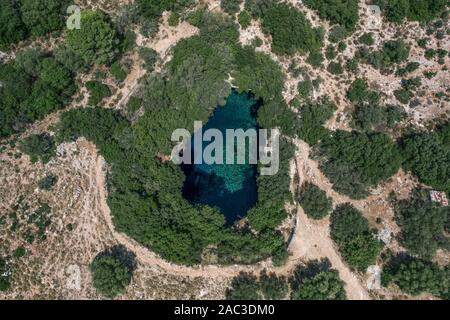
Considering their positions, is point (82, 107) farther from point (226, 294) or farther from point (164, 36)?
point (226, 294)

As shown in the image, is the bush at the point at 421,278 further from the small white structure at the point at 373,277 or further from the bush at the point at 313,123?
the bush at the point at 313,123

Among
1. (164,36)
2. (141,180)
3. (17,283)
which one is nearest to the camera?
(17,283)

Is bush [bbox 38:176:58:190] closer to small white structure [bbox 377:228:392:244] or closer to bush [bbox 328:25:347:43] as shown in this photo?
bush [bbox 328:25:347:43]

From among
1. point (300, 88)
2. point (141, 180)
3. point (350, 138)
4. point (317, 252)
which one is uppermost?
point (300, 88)

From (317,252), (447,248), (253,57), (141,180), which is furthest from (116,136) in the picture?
(447,248)

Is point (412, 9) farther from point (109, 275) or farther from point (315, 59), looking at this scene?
point (109, 275)

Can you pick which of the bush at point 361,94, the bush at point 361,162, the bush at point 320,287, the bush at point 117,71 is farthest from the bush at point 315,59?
the bush at point 320,287

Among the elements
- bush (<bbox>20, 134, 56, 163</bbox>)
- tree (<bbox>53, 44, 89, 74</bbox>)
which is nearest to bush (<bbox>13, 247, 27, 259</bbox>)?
bush (<bbox>20, 134, 56, 163</bbox>)
